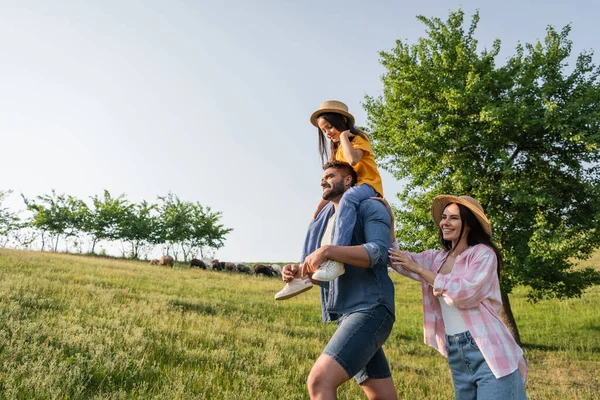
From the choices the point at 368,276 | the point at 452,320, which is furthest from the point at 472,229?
the point at 368,276

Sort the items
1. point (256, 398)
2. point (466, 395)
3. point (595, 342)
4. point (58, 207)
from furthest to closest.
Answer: point (58, 207)
point (595, 342)
point (256, 398)
point (466, 395)

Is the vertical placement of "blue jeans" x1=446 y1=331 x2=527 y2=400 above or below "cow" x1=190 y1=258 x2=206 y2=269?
below

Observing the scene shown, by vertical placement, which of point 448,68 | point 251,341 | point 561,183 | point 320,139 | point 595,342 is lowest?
point 595,342

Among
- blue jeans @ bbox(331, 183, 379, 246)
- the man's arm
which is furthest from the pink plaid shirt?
blue jeans @ bbox(331, 183, 379, 246)

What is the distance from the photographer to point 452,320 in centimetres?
350

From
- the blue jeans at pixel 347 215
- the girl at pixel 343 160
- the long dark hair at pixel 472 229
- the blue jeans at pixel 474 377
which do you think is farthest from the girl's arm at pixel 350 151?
the blue jeans at pixel 474 377

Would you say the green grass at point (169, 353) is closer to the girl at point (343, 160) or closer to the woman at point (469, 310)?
the girl at point (343, 160)

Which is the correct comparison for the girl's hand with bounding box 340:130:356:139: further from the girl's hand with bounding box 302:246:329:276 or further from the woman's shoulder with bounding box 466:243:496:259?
the woman's shoulder with bounding box 466:243:496:259

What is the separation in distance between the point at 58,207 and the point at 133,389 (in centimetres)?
5235

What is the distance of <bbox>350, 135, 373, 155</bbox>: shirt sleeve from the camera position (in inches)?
161

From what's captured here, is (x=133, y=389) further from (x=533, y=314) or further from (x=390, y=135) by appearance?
(x=533, y=314)

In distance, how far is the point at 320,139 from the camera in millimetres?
4797

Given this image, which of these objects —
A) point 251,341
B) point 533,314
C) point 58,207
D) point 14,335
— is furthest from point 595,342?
point 58,207

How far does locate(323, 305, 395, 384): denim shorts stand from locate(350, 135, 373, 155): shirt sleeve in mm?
1501
